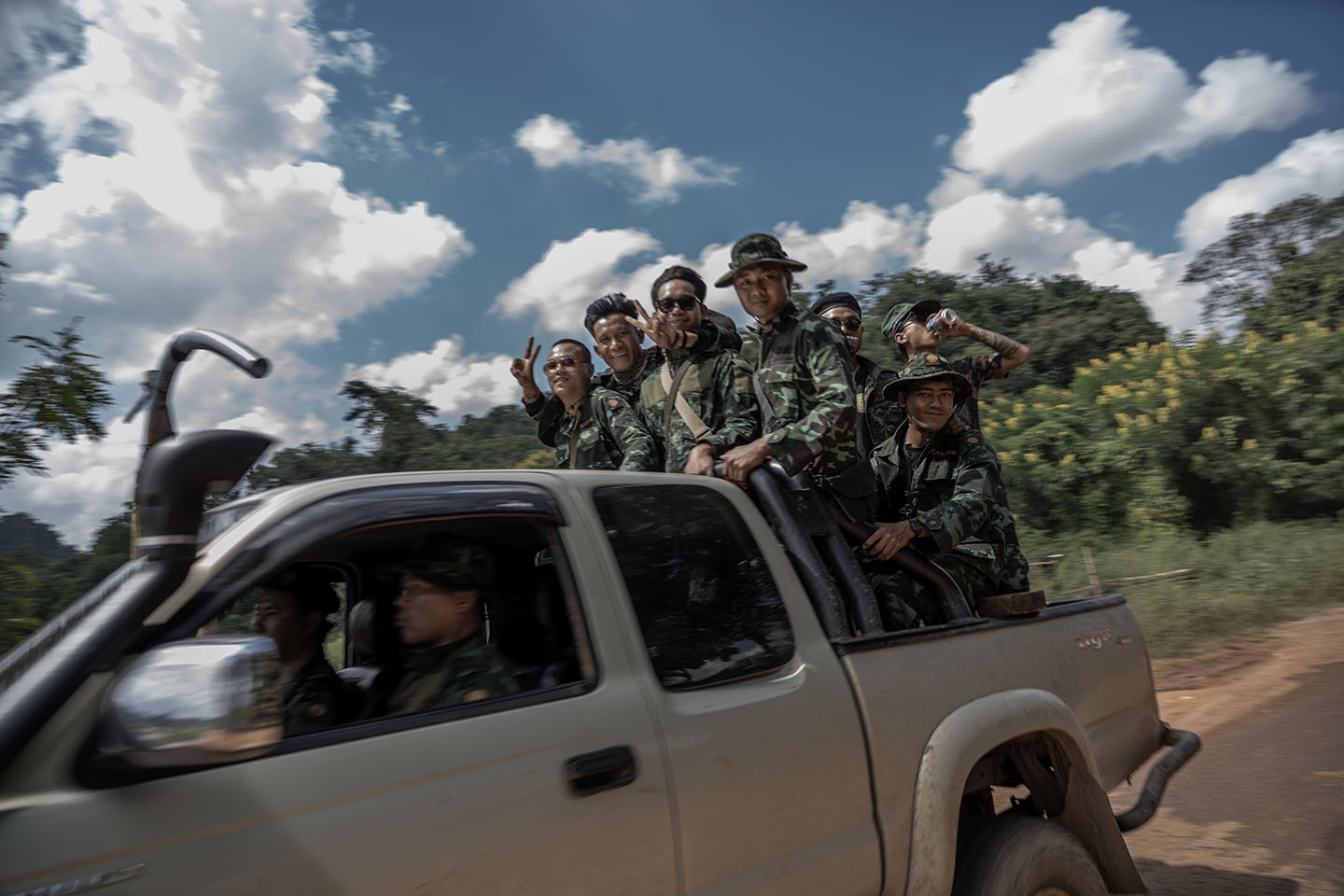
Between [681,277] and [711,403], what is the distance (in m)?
0.68

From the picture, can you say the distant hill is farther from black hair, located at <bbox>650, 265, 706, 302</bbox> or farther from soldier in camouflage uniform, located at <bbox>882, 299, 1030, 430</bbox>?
soldier in camouflage uniform, located at <bbox>882, 299, 1030, 430</bbox>

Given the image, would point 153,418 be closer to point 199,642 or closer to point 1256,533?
point 199,642

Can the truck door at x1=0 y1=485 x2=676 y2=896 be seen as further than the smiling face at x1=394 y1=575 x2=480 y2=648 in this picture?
No

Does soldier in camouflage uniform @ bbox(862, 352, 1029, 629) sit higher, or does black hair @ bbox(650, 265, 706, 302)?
black hair @ bbox(650, 265, 706, 302)

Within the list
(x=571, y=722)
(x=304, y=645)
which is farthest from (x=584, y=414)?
(x=571, y=722)

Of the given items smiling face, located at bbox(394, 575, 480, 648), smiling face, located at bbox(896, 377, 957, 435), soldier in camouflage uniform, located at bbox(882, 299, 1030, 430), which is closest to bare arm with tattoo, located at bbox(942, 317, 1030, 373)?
soldier in camouflage uniform, located at bbox(882, 299, 1030, 430)

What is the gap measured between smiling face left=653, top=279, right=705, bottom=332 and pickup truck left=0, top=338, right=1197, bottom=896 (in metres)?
1.37

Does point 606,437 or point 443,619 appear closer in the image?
point 443,619

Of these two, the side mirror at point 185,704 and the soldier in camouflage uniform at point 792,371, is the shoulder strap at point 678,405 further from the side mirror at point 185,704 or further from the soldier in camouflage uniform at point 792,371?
the side mirror at point 185,704

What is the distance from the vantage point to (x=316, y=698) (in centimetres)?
213

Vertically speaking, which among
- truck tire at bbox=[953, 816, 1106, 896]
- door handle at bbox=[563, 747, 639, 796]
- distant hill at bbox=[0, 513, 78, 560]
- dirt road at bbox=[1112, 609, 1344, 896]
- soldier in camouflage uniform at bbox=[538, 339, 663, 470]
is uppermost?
soldier in camouflage uniform at bbox=[538, 339, 663, 470]

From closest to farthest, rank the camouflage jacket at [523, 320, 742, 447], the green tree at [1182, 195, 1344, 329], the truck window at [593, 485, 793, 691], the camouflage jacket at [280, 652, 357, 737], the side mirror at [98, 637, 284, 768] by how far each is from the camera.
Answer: the side mirror at [98, 637, 284, 768] → the camouflage jacket at [280, 652, 357, 737] → the truck window at [593, 485, 793, 691] → the camouflage jacket at [523, 320, 742, 447] → the green tree at [1182, 195, 1344, 329]

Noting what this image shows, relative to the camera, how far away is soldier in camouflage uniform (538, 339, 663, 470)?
14.5 ft

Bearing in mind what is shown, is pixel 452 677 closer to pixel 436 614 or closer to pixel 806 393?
pixel 436 614
